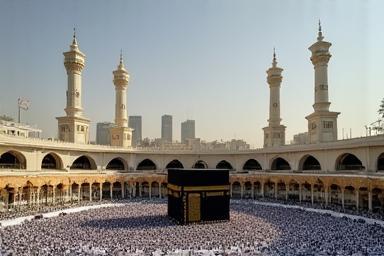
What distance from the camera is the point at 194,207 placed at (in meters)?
28.2

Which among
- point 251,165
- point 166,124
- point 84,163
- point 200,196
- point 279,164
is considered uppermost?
point 166,124

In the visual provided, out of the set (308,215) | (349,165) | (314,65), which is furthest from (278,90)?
(308,215)

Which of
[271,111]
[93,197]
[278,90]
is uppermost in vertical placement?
[278,90]

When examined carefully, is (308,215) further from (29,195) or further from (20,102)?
(20,102)

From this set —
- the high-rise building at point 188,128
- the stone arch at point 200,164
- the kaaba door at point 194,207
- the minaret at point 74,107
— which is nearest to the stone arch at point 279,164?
the stone arch at point 200,164

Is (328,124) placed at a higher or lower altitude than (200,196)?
higher

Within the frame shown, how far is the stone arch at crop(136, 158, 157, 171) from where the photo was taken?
175 feet

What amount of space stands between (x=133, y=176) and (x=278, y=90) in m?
25.4

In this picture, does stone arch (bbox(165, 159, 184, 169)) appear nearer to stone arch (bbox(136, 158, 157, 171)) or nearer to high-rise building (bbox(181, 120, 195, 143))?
stone arch (bbox(136, 158, 157, 171))

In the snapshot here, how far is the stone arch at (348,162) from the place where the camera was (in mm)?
36709

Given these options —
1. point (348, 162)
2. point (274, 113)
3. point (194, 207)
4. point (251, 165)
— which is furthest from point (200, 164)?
point (194, 207)

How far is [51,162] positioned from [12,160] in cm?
553

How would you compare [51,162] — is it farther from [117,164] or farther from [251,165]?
[251,165]

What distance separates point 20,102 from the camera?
193 feet
